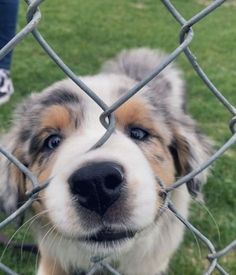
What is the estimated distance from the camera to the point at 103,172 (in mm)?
1513

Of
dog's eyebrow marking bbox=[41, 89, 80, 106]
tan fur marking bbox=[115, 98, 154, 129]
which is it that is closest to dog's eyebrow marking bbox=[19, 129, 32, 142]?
dog's eyebrow marking bbox=[41, 89, 80, 106]

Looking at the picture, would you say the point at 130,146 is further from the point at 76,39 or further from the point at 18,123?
the point at 76,39

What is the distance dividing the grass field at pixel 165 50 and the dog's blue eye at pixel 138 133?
0.85 metres

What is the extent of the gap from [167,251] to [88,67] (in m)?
3.28

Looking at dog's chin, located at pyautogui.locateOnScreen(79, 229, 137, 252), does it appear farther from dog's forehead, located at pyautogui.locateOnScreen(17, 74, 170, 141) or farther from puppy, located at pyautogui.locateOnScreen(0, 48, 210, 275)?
dog's forehead, located at pyautogui.locateOnScreen(17, 74, 170, 141)

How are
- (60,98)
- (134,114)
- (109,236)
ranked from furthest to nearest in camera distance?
1. (60,98)
2. (134,114)
3. (109,236)

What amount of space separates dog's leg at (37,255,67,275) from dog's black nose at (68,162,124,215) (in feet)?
3.74

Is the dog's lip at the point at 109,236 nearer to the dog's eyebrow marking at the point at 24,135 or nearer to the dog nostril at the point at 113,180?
the dog nostril at the point at 113,180

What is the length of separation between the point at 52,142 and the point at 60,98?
0.76 ft

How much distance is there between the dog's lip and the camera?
5.63 ft

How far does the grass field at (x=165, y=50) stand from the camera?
3113 millimetres

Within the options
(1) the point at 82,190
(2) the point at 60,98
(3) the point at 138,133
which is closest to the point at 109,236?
(1) the point at 82,190

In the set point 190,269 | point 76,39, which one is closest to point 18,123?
point 190,269

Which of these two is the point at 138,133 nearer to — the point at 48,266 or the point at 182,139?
the point at 182,139
